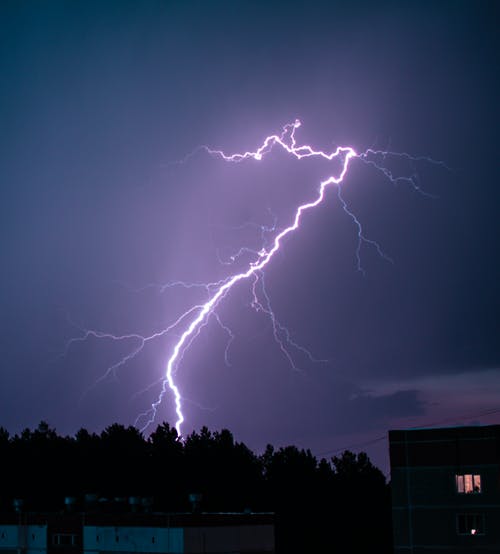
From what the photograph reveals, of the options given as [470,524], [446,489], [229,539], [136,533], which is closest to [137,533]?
[136,533]

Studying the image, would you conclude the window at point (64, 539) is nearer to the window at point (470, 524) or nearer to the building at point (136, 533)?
the building at point (136, 533)

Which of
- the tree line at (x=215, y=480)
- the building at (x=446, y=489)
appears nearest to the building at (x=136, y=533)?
the building at (x=446, y=489)

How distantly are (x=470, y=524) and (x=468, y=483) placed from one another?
5.04ft

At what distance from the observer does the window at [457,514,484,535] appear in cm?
3609

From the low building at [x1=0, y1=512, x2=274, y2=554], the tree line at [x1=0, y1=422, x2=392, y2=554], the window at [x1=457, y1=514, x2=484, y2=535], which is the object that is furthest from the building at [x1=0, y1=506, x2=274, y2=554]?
the tree line at [x1=0, y1=422, x2=392, y2=554]

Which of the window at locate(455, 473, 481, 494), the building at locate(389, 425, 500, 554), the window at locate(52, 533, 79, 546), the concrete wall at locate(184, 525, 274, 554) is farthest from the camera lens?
the window at locate(52, 533, 79, 546)

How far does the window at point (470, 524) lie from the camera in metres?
36.1

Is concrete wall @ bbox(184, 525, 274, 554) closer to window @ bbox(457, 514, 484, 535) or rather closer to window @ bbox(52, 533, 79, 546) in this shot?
window @ bbox(52, 533, 79, 546)

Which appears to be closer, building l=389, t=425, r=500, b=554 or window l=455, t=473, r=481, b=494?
building l=389, t=425, r=500, b=554

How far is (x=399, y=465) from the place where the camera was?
3747 centimetres

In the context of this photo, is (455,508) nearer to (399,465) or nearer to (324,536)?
(399,465)

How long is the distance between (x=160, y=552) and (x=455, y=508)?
1136 centimetres

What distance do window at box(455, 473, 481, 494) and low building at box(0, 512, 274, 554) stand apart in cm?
736

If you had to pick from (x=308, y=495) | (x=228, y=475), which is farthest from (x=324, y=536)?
(x=228, y=475)
